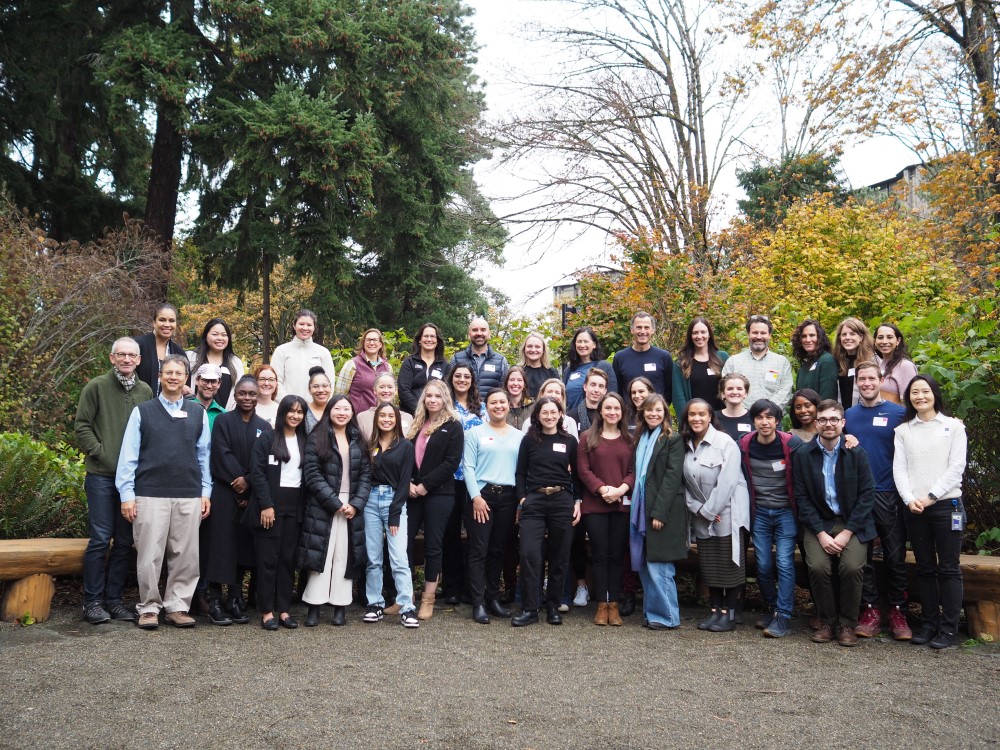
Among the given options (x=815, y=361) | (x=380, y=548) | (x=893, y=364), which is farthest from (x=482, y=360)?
(x=893, y=364)

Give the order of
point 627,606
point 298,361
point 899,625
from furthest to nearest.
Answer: point 298,361 → point 627,606 → point 899,625

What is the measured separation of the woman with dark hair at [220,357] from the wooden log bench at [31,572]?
1566mm

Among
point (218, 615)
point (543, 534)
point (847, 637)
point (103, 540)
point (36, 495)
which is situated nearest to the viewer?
point (847, 637)

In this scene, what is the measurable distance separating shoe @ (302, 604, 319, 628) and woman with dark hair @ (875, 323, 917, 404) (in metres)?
4.70

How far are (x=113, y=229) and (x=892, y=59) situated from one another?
45.0 feet

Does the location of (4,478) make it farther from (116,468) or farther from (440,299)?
(440,299)

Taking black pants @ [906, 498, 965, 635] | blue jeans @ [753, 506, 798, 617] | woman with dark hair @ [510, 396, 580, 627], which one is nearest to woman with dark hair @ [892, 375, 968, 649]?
black pants @ [906, 498, 965, 635]

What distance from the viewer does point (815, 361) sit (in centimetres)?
695

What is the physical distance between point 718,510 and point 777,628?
935mm

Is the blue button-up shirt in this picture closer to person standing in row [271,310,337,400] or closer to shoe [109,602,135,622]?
shoe [109,602,135,622]

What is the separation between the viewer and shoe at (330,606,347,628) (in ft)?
20.3

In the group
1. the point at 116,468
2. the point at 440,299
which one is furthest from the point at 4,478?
the point at 440,299

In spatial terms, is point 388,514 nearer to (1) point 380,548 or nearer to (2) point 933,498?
(1) point 380,548

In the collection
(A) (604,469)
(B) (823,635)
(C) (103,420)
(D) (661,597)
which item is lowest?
(B) (823,635)
